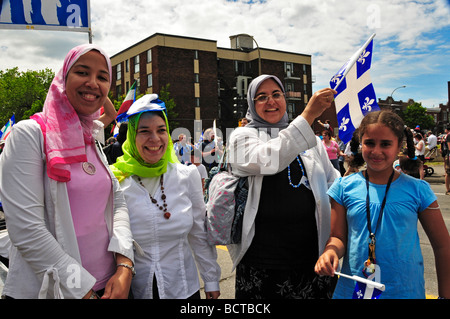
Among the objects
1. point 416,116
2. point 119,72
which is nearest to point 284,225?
point 119,72

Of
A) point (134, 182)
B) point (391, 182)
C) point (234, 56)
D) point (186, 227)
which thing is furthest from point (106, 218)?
point (234, 56)

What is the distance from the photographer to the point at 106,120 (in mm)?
2938

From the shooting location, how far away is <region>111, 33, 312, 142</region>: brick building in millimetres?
38062

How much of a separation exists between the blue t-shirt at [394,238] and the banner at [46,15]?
348cm

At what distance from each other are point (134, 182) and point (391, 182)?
1483mm

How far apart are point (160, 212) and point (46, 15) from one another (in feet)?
9.29

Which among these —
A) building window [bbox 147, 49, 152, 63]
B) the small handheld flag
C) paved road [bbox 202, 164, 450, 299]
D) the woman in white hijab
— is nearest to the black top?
the woman in white hijab

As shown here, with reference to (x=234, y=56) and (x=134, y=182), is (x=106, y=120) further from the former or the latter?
(x=234, y=56)

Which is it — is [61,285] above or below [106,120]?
below

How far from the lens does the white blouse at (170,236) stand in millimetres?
1982

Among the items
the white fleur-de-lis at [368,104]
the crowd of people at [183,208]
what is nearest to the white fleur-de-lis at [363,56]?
the white fleur-de-lis at [368,104]

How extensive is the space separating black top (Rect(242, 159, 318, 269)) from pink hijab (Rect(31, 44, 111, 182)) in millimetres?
1069

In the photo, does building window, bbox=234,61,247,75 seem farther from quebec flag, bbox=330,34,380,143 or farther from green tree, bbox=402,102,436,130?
quebec flag, bbox=330,34,380,143

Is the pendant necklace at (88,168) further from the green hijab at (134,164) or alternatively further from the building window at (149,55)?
the building window at (149,55)
